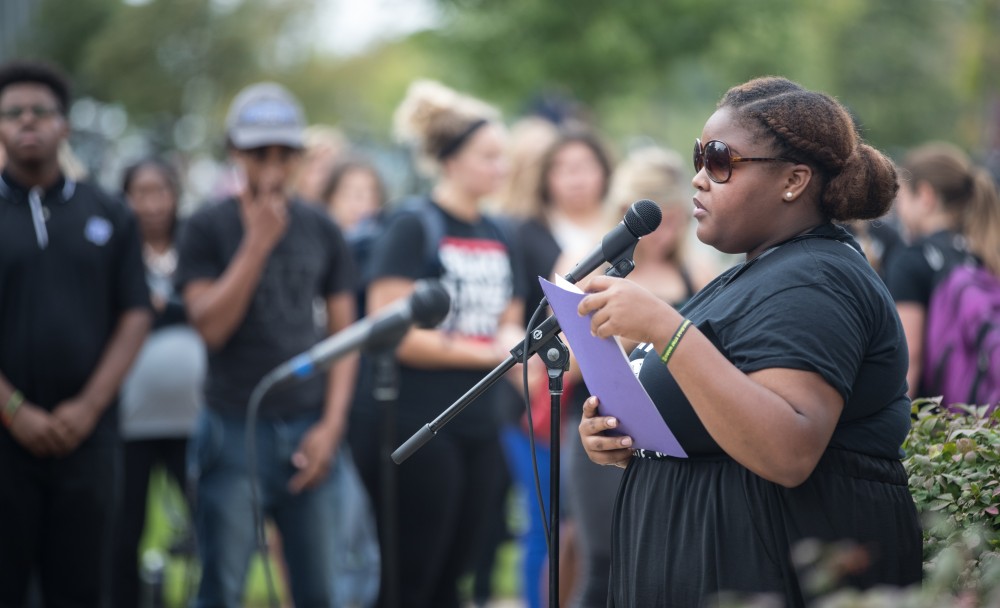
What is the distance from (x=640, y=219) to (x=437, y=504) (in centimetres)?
284

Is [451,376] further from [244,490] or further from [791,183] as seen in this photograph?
[791,183]

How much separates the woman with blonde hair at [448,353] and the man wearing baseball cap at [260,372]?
306 mm

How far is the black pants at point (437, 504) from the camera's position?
214 inches

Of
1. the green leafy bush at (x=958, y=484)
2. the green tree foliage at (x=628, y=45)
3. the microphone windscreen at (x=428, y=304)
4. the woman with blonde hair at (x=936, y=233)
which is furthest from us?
the green tree foliage at (x=628, y=45)

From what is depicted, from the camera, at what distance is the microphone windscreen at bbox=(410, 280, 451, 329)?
4.42 meters

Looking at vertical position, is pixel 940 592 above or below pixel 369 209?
above

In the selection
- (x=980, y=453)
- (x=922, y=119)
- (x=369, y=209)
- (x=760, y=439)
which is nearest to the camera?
(x=760, y=439)

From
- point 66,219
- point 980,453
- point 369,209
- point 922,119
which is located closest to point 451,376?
point 66,219

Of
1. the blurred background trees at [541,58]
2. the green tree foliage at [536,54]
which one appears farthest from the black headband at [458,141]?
the green tree foliage at [536,54]

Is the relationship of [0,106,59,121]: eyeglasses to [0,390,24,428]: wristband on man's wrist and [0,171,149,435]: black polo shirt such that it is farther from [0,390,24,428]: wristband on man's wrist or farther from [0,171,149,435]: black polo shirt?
[0,390,24,428]: wristband on man's wrist

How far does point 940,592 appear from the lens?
73.2 inches

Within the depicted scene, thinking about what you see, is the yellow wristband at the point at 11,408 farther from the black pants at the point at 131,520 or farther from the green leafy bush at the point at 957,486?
the green leafy bush at the point at 957,486

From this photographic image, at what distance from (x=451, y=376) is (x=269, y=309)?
0.86m

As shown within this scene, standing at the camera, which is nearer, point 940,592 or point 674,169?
point 940,592
